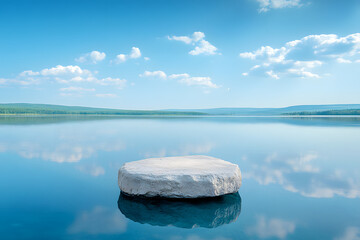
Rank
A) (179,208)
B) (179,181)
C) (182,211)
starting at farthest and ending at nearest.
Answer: (179,181) < (179,208) < (182,211)

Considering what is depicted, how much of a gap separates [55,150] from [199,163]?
892 cm

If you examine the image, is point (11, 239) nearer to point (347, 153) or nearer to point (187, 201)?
point (187, 201)

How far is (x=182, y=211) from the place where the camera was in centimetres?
491

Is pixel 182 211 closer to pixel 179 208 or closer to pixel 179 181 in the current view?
pixel 179 208

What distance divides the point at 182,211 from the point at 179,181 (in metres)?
Result: 0.61

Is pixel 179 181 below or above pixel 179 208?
above

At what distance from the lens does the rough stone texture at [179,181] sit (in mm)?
5238

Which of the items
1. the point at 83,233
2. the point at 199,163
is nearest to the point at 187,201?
the point at 199,163

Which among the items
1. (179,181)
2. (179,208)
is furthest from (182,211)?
(179,181)

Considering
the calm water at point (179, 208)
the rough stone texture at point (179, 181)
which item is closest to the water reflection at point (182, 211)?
the calm water at point (179, 208)

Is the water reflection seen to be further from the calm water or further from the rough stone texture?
the rough stone texture

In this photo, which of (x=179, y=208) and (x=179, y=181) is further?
(x=179, y=181)

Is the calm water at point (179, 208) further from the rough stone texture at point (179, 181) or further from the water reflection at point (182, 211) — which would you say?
the rough stone texture at point (179, 181)

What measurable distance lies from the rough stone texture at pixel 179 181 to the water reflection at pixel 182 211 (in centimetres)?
19
